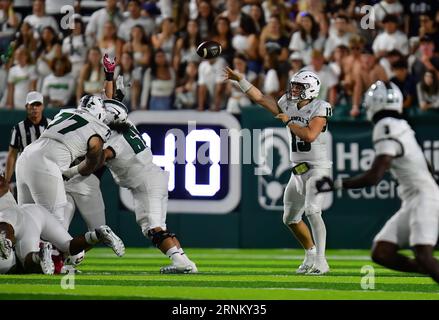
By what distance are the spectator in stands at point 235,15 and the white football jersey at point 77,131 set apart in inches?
240

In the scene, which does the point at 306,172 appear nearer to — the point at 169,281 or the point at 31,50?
the point at 169,281

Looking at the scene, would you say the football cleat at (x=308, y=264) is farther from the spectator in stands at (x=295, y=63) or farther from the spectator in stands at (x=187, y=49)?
the spectator in stands at (x=187, y=49)

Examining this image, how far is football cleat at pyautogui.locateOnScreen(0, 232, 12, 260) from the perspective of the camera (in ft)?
30.6

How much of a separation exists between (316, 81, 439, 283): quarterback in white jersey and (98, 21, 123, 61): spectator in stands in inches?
337

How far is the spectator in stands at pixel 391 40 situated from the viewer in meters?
15.4

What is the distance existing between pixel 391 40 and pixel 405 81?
103 cm

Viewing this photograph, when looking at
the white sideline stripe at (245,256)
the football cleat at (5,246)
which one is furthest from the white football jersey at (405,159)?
the white sideline stripe at (245,256)

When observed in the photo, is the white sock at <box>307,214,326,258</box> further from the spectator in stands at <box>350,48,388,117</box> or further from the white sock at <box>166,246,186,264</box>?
the spectator in stands at <box>350,48,388,117</box>

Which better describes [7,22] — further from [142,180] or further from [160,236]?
[160,236]

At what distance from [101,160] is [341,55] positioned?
5608 millimetres

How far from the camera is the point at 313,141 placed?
1034cm

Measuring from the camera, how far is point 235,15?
16.2 metres

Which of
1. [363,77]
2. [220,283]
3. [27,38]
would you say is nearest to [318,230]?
[220,283]

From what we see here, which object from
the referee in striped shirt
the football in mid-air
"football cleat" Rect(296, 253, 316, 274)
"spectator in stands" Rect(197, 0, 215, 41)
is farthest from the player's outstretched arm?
"spectator in stands" Rect(197, 0, 215, 41)
